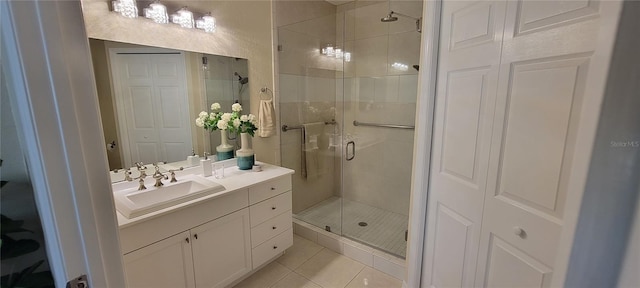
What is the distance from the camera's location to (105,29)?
5.26 ft

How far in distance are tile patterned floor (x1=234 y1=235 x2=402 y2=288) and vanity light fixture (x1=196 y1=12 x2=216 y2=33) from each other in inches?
79.2

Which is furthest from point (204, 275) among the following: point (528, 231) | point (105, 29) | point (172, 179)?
point (528, 231)

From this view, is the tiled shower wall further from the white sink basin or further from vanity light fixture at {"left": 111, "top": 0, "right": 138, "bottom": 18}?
vanity light fixture at {"left": 111, "top": 0, "right": 138, "bottom": 18}

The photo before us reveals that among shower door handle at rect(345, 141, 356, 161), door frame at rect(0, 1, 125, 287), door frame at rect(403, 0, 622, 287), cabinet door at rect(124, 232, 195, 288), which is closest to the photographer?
door frame at rect(0, 1, 125, 287)

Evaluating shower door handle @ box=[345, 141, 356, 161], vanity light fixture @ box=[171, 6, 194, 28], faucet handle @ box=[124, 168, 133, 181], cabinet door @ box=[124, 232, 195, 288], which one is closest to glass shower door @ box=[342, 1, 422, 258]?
shower door handle @ box=[345, 141, 356, 161]

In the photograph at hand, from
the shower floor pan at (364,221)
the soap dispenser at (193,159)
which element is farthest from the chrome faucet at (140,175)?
the shower floor pan at (364,221)

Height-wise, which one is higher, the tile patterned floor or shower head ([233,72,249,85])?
shower head ([233,72,249,85])

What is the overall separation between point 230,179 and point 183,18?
124 cm

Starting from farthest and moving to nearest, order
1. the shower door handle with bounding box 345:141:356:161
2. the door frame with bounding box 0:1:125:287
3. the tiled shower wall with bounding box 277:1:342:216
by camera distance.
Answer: the shower door handle with bounding box 345:141:356:161 < the tiled shower wall with bounding box 277:1:342:216 < the door frame with bounding box 0:1:125:287

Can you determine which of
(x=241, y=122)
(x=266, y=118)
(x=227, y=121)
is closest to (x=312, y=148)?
(x=266, y=118)

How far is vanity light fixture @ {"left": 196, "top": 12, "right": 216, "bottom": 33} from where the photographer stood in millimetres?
2020

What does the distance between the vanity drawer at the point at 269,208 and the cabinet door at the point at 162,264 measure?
0.49 m

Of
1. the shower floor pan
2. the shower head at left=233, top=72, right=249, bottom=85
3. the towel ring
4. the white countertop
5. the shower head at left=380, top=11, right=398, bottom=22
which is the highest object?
the shower head at left=380, top=11, right=398, bottom=22

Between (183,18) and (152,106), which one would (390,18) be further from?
(152,106)
